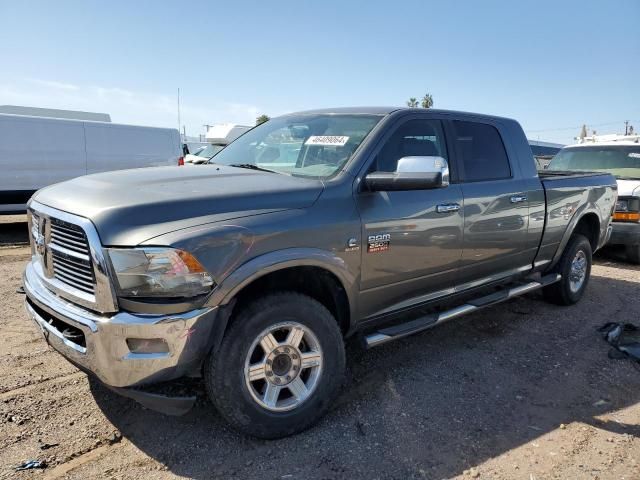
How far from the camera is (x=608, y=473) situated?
2680 millimetres

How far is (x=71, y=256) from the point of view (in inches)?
102

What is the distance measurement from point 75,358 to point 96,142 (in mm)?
9353

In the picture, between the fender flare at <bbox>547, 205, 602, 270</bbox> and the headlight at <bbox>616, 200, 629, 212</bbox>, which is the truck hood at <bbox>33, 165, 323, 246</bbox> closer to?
the fender flare at <bbox>547, 205, 602, 270</bbox>

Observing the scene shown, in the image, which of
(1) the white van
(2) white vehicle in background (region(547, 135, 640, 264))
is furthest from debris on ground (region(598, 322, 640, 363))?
(1) the white van

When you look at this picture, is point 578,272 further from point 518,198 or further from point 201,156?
point 201,156

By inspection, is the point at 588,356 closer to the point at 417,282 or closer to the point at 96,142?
the point at 417,282

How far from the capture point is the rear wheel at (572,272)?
5316 mm

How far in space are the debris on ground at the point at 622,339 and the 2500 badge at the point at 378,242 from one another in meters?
2.41

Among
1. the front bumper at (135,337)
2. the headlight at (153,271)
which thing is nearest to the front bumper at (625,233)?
the front bumper at (135,337)

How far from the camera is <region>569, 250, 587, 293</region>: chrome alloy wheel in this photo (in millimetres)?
5462

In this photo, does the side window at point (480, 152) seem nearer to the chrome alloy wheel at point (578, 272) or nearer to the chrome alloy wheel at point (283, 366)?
the chrome alloy wheel at point (578, 272)

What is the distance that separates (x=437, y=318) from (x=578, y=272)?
2.81 m

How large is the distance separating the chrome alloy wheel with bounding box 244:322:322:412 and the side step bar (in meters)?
0.47

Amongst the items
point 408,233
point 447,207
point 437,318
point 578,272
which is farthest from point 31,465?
point 578,272
